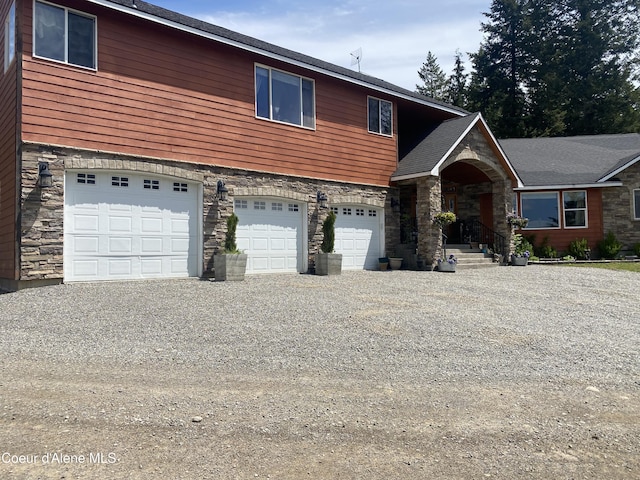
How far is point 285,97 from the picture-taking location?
1273 cm

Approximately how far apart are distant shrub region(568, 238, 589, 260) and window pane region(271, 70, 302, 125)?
41.8 ft

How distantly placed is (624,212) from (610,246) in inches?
63.7

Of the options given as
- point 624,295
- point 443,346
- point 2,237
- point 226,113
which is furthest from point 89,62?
point 624,295

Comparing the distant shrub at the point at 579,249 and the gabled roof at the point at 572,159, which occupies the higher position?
the gabled roof at the point at 572,159

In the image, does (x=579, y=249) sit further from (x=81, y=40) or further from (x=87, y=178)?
(x=81, y=40)

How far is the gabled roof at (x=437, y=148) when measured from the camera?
1391 centimetres

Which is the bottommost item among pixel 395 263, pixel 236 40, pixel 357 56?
pixel 395 263

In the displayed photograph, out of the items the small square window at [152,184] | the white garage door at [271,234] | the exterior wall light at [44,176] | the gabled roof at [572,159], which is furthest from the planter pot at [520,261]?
the exterior wall light at [44,176]

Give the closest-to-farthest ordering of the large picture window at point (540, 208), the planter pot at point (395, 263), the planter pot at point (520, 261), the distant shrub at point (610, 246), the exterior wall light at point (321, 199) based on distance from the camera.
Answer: the exterior wall light at point (321, 199) < the planter pot at point (395, 263) < the planter pot at point (520, 261) < the distant shrub at point (610, 246) < the large picture window at point (540, 208)

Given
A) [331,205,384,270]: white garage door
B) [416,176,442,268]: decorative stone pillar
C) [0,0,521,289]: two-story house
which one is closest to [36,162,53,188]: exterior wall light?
[0,0,521,289]: two-story house

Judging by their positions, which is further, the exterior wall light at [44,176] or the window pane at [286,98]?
the window pane at [286,98]

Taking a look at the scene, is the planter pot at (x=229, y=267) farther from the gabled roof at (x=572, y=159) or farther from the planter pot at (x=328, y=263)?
the gabled roof at (x=572, y=159)

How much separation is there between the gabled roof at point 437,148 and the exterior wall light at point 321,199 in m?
2.91

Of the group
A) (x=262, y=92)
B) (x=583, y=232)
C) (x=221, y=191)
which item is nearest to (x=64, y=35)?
(x=221, y=191)
